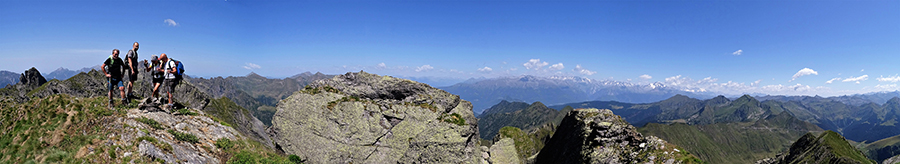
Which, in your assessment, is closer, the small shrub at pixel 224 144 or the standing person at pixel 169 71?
the small shrub at pixel 224 144

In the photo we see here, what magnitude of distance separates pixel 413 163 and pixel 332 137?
19.4 feet

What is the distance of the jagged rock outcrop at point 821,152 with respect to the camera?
65931 millimetres

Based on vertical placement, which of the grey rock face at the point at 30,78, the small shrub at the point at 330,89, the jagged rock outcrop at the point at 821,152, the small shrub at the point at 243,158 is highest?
the small shrub at the point at 330,89

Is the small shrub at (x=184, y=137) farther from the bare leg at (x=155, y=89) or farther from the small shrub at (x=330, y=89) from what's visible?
the small shrub at (x=330, y=89)

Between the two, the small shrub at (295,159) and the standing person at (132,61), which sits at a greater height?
the standing person at (132,61)

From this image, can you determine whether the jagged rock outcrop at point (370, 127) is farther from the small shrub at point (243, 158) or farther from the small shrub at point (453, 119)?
the small shrub at point (243, 158)

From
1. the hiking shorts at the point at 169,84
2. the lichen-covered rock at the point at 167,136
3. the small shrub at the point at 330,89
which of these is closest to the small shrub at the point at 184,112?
the lichen-covered rock at the point at 167,136

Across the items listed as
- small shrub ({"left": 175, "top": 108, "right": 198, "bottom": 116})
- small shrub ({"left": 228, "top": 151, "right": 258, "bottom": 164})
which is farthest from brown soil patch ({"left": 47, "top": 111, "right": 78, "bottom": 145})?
small shrub ({"left": 228, "top": 151, "right": 258, "bottom": 164})

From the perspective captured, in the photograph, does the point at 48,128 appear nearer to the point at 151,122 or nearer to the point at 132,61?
the point at 151,122

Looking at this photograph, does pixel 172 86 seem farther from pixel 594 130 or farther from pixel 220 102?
pixel 220 102

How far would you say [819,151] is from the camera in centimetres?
7262

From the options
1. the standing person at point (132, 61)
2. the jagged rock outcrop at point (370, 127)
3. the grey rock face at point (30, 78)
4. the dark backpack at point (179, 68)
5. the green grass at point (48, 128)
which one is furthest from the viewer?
the grey rock face at point (30, 78)

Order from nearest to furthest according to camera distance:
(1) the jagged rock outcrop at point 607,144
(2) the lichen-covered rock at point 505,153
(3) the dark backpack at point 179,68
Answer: (1) the jagged rock outcrop at point 607,144 < (3) the dark backpack at point 179,68 < (2) the lichen-covered rock at point 505,153

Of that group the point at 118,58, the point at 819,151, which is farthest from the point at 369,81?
the point at 819,151
